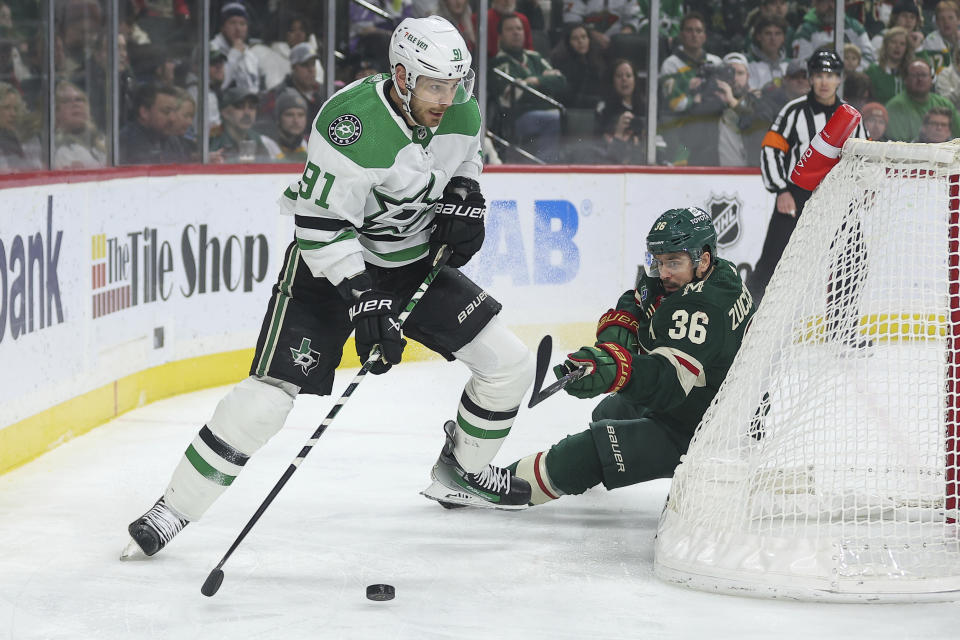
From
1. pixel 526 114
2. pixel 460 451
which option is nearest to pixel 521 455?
pixel 460 451

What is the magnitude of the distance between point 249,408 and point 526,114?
13.2 feet

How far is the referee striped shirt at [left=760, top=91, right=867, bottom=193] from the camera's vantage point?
5.62m

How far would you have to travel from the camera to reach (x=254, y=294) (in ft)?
17.3

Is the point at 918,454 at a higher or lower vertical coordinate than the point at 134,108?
lower

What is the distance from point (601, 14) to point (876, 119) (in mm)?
1687

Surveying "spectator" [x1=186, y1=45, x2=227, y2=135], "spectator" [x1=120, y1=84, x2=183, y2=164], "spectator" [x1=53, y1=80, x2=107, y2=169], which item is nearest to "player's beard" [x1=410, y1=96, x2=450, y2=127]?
"spectator" [x1=53, y1=80, x2=107, y2=169]

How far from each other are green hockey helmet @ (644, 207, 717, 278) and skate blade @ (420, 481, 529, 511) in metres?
0.73

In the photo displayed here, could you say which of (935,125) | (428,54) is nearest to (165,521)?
(428,54)

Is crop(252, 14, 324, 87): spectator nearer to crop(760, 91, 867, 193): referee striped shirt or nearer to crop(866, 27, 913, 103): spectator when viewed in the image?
crop(760, 91, 867, 193): referee striped shirt

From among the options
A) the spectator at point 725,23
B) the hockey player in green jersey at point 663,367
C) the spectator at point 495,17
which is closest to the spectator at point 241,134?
the spectator at point 495,17

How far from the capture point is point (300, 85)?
6066 mm

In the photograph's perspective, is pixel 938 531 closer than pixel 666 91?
Yes

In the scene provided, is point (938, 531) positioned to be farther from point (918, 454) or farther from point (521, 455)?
point (521, 455)

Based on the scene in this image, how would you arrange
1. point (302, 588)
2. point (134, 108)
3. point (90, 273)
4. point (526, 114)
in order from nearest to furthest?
1. point (302, 588)
2. point (90, 273)
3. point (134, 108)
4. point (526, 114)
